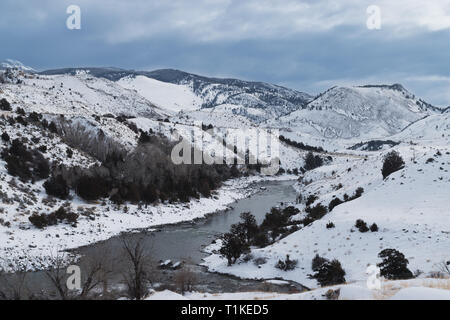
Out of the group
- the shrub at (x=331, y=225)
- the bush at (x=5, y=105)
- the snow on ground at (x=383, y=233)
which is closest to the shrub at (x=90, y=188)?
the snow on ground at (x=383, y=233)

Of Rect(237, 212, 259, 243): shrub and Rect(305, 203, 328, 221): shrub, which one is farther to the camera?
Rect(305, 203, 328, 221): shrub

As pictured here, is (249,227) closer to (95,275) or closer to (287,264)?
(287,264)

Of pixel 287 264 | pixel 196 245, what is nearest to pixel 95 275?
pixel 287 264

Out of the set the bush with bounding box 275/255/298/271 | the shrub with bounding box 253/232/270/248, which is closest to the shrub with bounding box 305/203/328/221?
the shrub with bounding box 253/232/270/248

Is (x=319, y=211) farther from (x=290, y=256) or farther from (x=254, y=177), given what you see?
(x=254, y=177)

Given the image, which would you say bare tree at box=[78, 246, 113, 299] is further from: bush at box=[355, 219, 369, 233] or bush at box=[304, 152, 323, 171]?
bush at box=[304, 152, 323, 171]

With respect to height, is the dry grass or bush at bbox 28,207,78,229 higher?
bush at bbox 28,207,78,229
